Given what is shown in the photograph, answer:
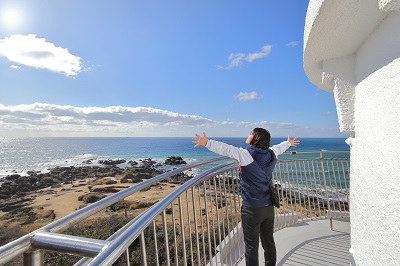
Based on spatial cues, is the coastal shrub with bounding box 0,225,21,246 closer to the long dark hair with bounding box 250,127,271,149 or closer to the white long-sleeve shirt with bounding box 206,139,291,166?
the white long-sleeve shirt with bounding box 206,139,291,166

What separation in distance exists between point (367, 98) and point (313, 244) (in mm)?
3082

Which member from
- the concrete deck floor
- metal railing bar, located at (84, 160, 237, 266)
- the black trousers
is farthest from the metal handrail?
the concrete deck floor

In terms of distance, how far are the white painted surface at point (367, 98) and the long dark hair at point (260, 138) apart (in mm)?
717

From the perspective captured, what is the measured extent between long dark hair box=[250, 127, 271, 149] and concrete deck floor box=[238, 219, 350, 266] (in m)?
1.78

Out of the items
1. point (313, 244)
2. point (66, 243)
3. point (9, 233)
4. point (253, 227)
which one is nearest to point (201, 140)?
point (253, 227)

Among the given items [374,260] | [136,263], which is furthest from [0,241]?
[374,260]

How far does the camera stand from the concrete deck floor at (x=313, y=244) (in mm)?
3520

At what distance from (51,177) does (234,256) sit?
41501 millimetres

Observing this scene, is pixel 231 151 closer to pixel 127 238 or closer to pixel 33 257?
pixel 127 238

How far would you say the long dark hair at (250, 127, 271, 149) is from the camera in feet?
8.61

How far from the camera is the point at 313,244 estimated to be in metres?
4.07

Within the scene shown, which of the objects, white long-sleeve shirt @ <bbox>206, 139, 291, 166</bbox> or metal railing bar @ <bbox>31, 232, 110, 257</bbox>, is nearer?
metal railing bar @ <bbox>31, 232, 110, 257</bbox>

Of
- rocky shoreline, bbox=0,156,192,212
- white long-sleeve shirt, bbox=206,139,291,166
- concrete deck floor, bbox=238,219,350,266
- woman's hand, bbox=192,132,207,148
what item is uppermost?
woman's hand, bbox=192,132,207,148

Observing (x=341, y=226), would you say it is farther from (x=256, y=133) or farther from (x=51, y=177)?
(x=51, y=177)
